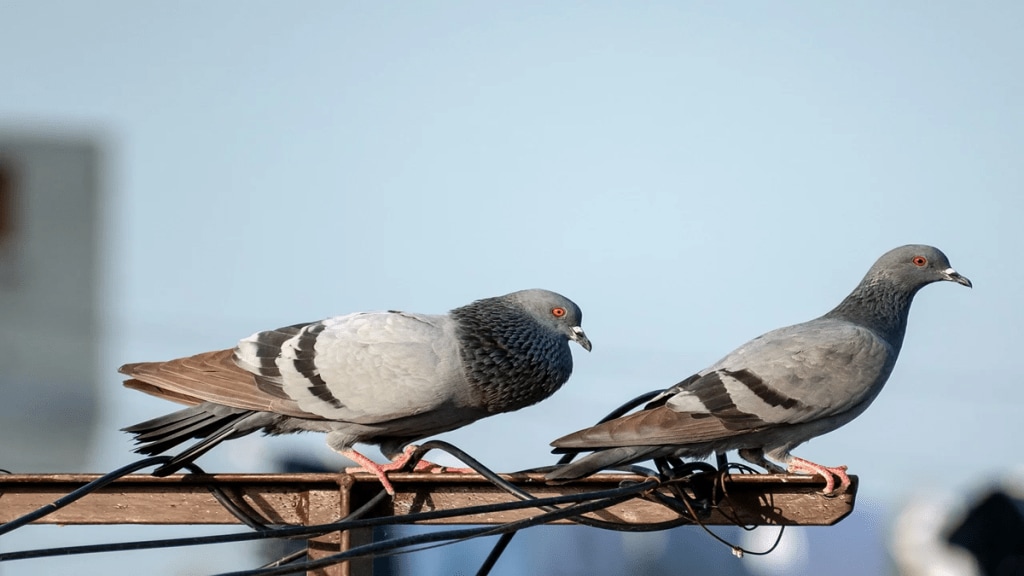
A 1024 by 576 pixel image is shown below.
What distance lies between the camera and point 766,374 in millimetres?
5691

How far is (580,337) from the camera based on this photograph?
6.54 meters

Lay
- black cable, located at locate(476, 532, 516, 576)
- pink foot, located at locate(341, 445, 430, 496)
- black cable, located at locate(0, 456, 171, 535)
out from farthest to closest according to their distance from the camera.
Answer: black cable, located at locate(476, 532, 516, 576) → pink foot, located at locate(341, 445, 430, 496) → black cable, located at locate(0, 456, 171, 535)

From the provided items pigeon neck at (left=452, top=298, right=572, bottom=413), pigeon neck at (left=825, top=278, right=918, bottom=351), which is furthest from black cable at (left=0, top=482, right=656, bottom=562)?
pigeon neck at (left=825, top=278, right=918, bottom=351)

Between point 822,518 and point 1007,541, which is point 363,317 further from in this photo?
point 1007,541

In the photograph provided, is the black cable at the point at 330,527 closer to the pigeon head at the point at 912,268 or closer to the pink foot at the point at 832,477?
the pink foot at the point at 832,477

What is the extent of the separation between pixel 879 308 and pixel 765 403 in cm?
139

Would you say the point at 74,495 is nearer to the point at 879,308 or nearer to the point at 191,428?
the point at 191,428

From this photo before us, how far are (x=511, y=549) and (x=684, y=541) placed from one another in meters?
5.88

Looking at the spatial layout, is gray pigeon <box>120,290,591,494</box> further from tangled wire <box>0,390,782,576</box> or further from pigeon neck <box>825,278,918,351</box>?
pigeon neck <box>825,278,918,351</box>

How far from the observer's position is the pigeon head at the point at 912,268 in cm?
677

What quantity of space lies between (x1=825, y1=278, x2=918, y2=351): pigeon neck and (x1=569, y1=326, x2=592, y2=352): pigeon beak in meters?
1.32

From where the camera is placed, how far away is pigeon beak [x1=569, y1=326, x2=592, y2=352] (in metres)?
6.52

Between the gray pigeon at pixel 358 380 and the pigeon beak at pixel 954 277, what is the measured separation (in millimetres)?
2358

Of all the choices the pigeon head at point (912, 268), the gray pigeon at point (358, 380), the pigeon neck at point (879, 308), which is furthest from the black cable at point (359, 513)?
the pigeon head at point (912, 268)
